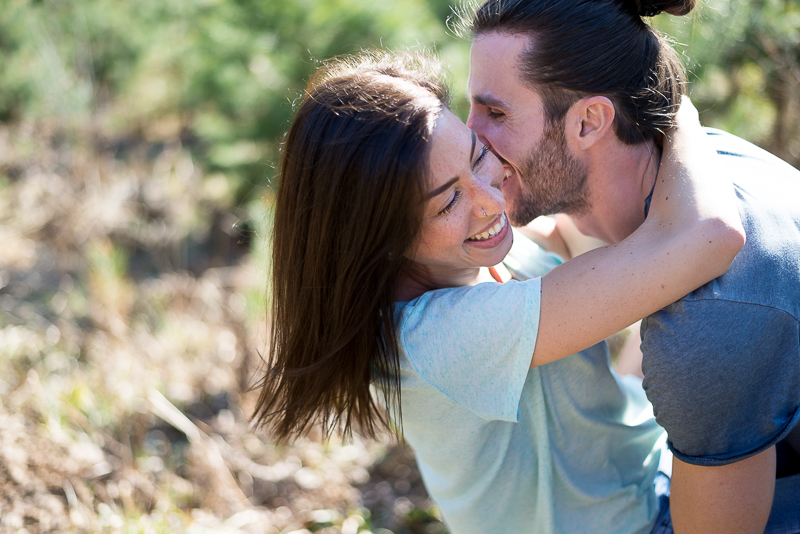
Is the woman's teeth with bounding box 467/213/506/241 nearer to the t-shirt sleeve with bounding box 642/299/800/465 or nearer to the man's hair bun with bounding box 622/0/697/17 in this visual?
the t-shirt sleeve with bounding box 642/299/800/465

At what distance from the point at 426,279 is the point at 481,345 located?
0.40 meters

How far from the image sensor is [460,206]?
1639 millimetres

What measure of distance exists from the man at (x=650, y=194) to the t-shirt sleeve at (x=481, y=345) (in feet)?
0.98

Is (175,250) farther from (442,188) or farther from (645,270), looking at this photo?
(645,270)

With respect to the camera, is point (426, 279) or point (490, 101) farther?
point (490, 101)

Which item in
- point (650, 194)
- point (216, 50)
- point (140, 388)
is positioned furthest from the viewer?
point (216, 50)

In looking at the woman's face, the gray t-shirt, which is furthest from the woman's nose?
the gray t-shirt

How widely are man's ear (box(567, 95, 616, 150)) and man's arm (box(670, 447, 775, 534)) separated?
→ 96 centimetres

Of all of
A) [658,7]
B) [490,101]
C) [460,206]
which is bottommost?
[460,206]

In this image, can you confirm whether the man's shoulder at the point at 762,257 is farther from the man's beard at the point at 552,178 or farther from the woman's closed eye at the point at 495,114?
the woman's closed eye at the point at 495,114

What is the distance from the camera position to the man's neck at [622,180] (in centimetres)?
191

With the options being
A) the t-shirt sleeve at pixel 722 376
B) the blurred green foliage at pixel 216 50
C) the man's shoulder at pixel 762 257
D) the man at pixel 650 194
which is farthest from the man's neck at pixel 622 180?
the blurred green foliage at pixel 216 50

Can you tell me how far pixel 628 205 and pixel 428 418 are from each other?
0.90 metres

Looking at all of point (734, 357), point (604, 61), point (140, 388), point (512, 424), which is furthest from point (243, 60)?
point (734, 357)
